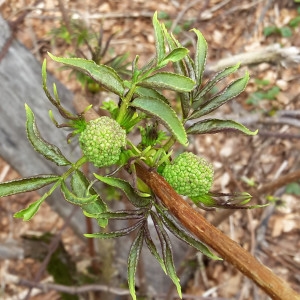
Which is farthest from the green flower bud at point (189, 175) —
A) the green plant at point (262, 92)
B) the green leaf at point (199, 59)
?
the green plant at point (262, 92)

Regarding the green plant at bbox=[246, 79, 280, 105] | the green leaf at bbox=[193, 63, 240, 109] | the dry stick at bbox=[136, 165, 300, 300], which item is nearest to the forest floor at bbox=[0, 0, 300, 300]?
the green plant at bbox=[246, 79, 280, 105]

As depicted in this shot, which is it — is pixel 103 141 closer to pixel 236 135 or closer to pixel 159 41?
pixel 159 41

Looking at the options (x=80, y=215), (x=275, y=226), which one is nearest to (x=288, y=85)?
(x=275, y=226)

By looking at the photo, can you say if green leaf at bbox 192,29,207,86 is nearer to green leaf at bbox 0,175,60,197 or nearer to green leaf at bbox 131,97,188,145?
green leaf at bbox 131,97,188,145

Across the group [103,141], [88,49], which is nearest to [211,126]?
[103,141]

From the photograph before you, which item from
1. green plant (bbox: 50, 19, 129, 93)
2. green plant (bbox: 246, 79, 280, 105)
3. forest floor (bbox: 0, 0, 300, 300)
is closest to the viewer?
green plant (bbox: 50, 19, 129, 93)

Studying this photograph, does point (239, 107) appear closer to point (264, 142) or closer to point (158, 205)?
point (264, 142)
